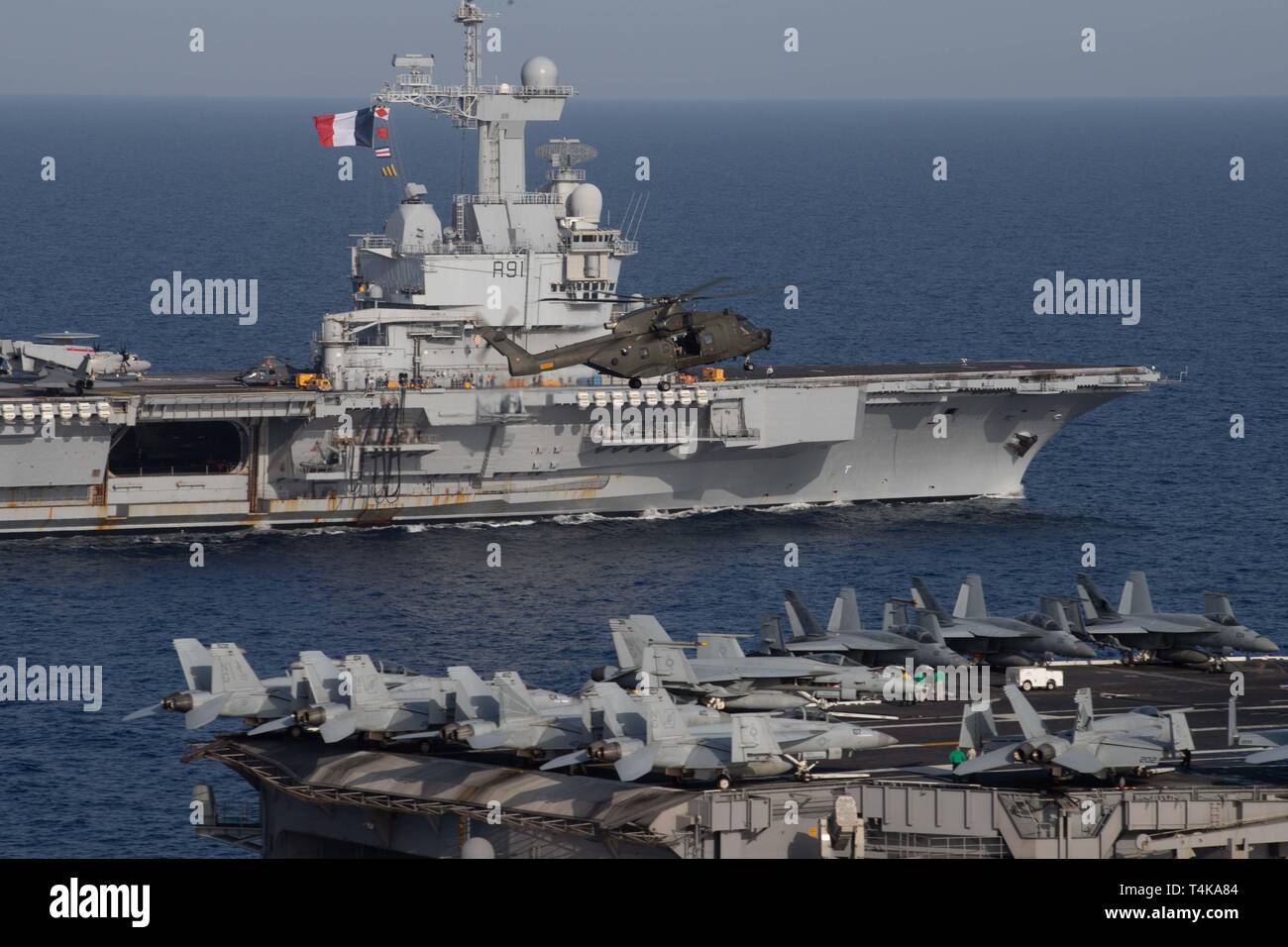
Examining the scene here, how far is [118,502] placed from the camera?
188 ft

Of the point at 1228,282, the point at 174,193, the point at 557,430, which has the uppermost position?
the point at 174,193

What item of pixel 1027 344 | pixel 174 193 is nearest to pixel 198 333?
pixel 1027 344

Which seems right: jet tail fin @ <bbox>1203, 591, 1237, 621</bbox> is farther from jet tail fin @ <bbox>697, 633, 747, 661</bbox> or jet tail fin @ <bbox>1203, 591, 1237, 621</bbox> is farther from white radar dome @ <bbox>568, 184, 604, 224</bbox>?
white radar dome @ <bbox>568, 184, 604, 224</bbox>

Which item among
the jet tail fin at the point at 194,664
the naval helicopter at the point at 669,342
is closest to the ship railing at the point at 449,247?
the naval helicopter at the point at 669,342

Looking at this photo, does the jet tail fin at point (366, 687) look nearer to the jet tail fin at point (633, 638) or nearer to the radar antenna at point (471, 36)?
the jet tail fin at point (633, 638)

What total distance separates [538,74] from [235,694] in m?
30.7

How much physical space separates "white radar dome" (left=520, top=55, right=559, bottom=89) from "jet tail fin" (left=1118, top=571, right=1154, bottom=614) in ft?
83.7

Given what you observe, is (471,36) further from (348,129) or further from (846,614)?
(846,614)

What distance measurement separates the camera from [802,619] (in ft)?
151

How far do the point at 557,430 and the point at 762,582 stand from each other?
7.75m

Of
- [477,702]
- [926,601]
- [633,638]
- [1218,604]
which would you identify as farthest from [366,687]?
[1218,604]

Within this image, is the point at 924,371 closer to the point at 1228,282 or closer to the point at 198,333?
the point at 198,333

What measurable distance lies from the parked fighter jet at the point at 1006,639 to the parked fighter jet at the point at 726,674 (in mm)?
3535

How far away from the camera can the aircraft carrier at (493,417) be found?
57.2 m
